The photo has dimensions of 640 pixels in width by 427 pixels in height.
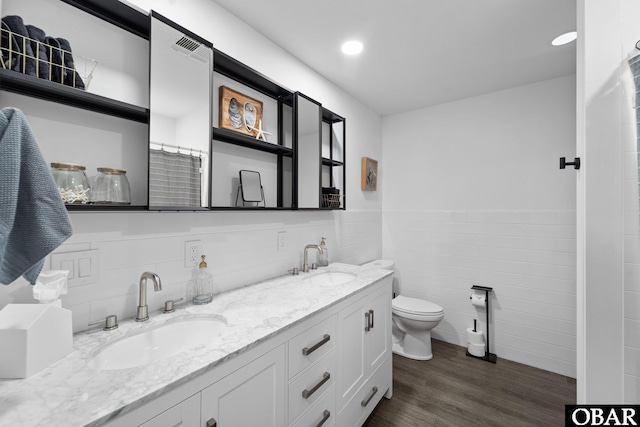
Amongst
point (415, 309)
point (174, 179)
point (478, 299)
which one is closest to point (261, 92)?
point (174, 179)

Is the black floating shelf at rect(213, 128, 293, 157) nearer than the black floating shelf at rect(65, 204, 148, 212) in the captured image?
No

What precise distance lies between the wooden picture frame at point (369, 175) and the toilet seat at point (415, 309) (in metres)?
1.23

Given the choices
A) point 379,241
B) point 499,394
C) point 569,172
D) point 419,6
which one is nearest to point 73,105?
point 419,6

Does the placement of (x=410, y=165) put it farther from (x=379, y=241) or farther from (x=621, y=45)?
(x=621, y=45)

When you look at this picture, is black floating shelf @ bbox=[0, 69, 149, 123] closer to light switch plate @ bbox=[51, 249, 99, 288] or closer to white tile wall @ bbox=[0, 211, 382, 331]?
white tile wall @ bbox=[0, 211, 382, 331]

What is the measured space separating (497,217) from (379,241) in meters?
A: 1.23

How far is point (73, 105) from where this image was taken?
1060mm

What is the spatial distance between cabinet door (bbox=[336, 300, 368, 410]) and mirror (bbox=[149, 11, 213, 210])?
101cm

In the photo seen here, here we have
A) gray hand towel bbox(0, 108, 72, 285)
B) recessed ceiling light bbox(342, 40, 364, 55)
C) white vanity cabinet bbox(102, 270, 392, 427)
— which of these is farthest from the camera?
recessed ceiling light bbox(342, 40, 364, 55)

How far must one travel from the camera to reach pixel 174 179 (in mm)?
1290

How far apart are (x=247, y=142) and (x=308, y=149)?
549mm

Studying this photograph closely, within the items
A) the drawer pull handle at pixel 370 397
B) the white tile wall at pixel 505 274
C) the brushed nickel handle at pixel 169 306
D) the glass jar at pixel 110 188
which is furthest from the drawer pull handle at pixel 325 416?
the white tile wall at pixel 505 274

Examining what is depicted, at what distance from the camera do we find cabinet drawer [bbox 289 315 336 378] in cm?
117

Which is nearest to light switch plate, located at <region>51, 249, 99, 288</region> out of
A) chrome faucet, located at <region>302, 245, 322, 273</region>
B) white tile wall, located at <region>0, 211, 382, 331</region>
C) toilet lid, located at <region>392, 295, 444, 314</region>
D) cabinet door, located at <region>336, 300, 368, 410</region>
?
white tile wall, located at <region>0, 211, 382, 331</region>
